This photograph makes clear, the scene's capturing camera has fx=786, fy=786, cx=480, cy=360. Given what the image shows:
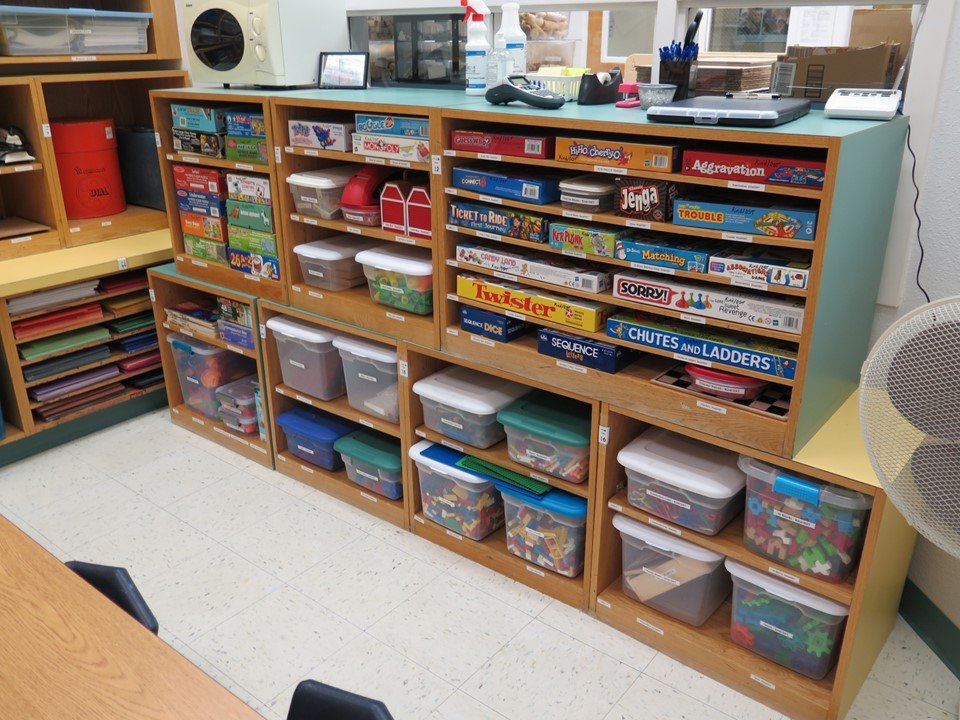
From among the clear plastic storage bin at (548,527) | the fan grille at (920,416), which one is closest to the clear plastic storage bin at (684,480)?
the clear plastic storage bin at (548,527)

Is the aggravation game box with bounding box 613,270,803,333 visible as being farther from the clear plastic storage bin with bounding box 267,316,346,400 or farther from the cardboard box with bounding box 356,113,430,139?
the clear plastic storage bin with bounding box 267,316,346,400

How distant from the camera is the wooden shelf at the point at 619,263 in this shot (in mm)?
1826

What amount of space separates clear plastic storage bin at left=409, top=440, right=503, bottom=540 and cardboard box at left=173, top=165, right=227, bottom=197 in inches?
52.1

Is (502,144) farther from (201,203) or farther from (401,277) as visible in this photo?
(201,203)

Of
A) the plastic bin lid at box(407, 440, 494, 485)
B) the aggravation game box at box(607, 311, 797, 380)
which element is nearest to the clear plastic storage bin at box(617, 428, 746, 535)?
the aggravation game box at box(607, 311, 797, 380)

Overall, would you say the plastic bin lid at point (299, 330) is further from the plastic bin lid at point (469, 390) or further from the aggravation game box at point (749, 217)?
the aggravation game box at point (749, 217)

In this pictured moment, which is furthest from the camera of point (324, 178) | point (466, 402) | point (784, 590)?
point (324, 178)

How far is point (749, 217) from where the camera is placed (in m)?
→ 1.83

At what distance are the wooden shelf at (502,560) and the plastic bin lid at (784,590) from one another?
542 mm

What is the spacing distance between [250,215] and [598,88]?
144cm

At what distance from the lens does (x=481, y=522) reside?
2.68 m

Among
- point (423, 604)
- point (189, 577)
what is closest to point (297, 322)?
point (189, 577)

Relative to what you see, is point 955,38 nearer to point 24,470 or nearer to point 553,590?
point 553,590

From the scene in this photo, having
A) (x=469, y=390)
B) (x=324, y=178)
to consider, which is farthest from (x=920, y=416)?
(x=324, y=178)
